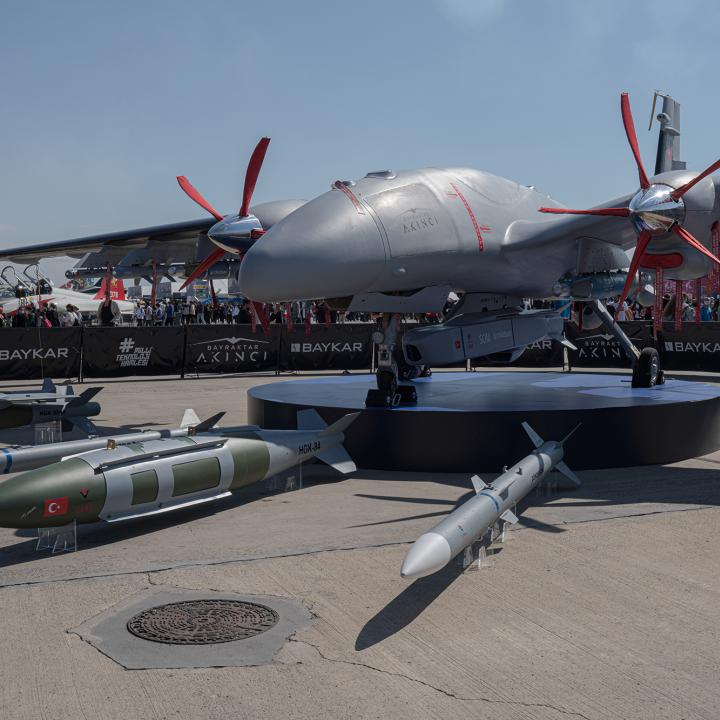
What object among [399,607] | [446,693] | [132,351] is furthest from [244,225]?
[132,351]

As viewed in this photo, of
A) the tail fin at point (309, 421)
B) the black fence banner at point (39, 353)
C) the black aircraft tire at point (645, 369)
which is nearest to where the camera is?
the tail fin at point (309, 421)

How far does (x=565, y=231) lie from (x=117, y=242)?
12.0m

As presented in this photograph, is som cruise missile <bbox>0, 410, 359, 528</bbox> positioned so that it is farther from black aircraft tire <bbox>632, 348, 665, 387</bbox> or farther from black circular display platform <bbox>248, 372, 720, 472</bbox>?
black aircraft tire <bbox>632, 348, 665, 387</bbox>

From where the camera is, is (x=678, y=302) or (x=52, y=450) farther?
(x=678, y=302)

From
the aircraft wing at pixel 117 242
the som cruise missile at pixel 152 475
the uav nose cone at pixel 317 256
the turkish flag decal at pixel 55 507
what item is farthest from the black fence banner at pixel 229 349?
the turkish flag decal at pixel 55 507

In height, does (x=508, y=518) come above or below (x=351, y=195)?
below

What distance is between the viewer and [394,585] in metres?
7.86

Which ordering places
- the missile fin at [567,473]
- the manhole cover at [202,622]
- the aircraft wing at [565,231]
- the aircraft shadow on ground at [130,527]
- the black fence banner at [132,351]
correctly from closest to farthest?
the manhole cover at [202,622] < the aircraft shadow on ground at [130,527] < the missile fin at [567,473] < the aircraft wing at [565,231] < the black fence banner at [132,351]

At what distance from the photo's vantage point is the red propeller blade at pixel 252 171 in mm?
15578

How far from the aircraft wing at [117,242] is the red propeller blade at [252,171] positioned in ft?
13.5

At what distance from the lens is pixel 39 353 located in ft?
95.2

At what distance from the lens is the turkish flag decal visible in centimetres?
893

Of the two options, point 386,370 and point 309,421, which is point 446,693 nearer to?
point 309,421

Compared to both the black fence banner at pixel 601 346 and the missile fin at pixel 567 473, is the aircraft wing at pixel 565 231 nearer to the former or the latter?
the missile fin at pixel 567 473
